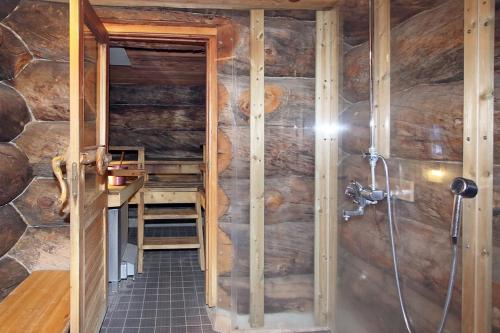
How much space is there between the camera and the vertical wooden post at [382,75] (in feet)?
6.42

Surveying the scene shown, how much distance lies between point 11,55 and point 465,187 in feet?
8.33

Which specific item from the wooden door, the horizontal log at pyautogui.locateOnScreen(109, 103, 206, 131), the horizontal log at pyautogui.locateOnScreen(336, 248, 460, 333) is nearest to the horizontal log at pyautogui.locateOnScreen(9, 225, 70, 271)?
the wooden door

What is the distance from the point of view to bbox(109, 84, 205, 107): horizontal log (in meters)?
5.22

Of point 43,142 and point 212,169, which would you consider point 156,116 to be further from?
point 212,169

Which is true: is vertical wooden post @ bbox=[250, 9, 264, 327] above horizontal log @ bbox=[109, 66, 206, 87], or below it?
below

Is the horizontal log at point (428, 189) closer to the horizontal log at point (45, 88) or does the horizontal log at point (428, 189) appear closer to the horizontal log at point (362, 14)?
the horizontal log at point (362, 14)

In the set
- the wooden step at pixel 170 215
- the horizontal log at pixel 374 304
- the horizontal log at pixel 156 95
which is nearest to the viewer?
the horizontal log at pixel 374 304

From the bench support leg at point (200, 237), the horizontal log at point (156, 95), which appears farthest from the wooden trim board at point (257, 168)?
the horizontal log at point (156, 95)

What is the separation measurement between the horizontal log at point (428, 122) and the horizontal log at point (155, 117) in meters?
3.76

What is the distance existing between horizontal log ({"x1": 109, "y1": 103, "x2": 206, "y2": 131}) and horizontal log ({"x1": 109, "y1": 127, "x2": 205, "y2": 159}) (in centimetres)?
7

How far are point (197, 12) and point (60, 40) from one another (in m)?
0.85

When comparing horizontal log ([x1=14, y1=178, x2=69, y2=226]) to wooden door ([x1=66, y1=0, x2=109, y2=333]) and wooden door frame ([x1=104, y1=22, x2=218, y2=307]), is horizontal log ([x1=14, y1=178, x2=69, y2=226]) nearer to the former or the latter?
wooden door ([x1=66, y1=0, x2=109, y2=333])

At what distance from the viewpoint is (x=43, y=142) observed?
2621 mm

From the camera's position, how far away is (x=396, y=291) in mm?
1931
